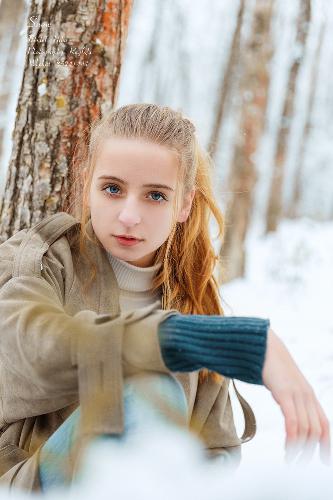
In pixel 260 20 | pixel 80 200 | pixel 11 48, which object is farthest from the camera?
pixel 11 48

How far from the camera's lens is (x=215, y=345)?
4.23 feet

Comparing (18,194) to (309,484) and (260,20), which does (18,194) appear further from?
(260,20)

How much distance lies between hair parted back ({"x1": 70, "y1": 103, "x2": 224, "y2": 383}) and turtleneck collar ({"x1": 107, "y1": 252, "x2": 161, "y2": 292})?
0.14 feet

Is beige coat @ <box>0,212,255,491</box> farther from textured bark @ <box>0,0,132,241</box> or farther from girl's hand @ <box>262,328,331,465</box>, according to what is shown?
textured bark @ <box>0,0,132,241</box>

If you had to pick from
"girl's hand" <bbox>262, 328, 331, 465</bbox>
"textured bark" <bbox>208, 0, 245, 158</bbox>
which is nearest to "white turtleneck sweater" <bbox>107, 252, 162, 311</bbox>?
"girl's hand" <bbox>262, 328, 331, 465</bbox>

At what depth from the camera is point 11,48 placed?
791 centimetres

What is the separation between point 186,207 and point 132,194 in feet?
1.08

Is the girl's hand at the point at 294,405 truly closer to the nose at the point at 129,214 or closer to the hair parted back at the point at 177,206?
the nose at the point at 129,214

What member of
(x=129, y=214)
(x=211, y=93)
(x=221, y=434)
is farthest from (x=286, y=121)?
(x=129, y=214)

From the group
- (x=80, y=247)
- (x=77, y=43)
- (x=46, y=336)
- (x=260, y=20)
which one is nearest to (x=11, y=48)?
(x=260, y=20)

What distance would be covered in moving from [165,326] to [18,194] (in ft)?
3.92

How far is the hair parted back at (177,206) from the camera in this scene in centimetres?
178

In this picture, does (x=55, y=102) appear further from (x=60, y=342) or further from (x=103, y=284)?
(x=60, y=342)

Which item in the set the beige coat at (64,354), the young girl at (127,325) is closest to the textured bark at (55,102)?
the young girl at (127,325)
